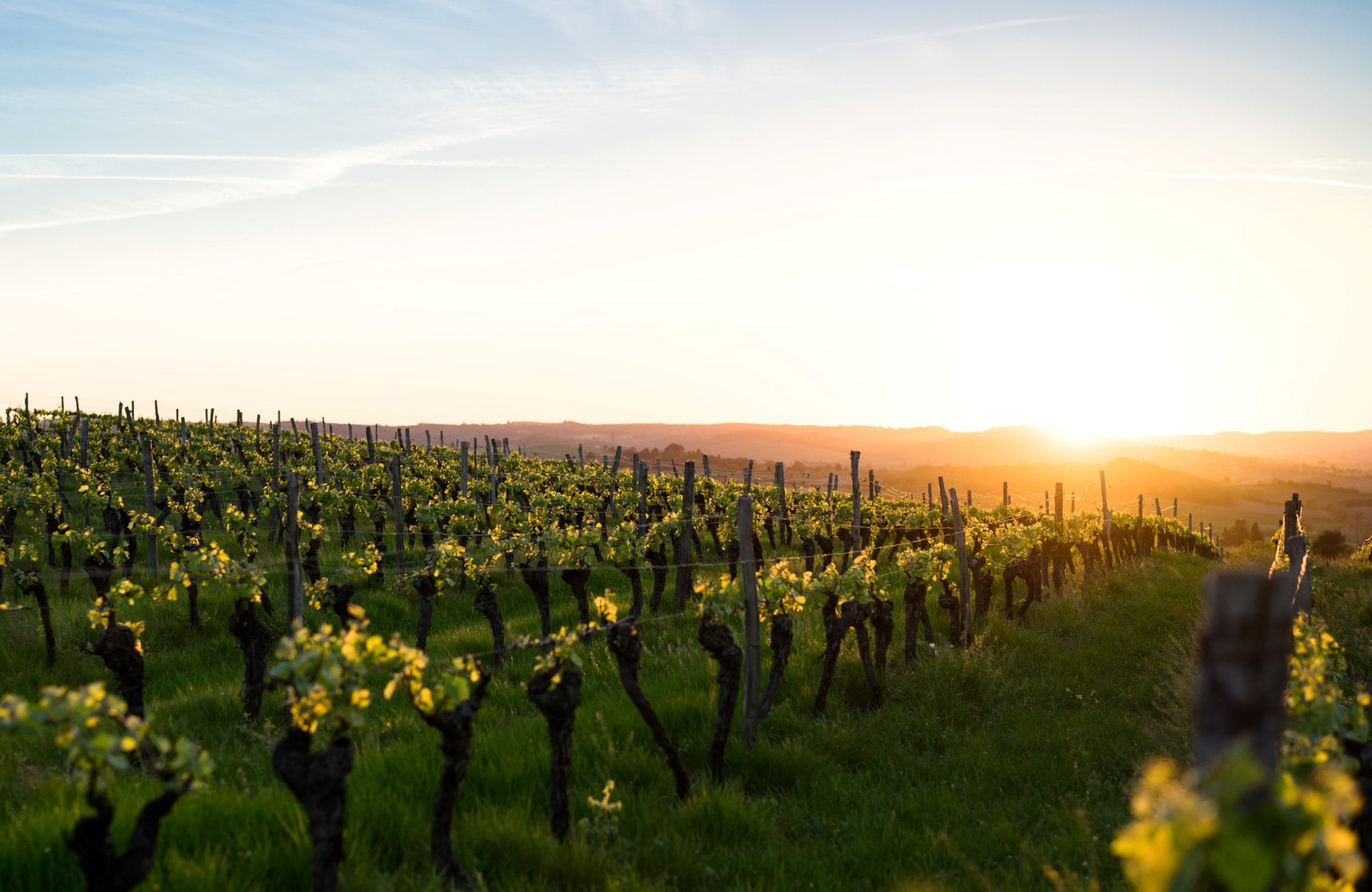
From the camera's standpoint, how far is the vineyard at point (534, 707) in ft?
20.6

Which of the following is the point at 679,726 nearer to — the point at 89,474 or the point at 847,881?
the point at 847,881

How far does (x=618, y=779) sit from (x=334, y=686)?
4.48 m

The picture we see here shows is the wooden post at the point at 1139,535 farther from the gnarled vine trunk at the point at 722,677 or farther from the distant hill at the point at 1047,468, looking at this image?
the gnarled vine trunk at the point at 722,677

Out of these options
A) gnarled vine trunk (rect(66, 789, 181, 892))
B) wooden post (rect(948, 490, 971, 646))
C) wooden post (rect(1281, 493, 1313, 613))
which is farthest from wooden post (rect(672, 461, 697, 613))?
gnarled vine trunk (rect(66, 789, 181, 892))

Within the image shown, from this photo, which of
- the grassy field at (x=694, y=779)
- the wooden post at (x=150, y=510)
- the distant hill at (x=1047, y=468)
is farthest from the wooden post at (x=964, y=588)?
the distant hill at (x=1047, y=468)

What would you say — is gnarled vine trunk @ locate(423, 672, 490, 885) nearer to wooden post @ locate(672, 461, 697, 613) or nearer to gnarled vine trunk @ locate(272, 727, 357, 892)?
gnarled vine trunk @ locate(272, 727, 357, 892)

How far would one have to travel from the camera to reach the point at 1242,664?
3082mm

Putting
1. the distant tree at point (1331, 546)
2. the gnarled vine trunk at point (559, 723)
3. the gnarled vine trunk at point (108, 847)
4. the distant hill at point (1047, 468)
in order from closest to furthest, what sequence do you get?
the gnarled vine trunk at point (108, 847) → the gnarled vine trunk at point (559, 723) → the distant tree at point (1331, 546) → the distant hill at point (1047, 468)

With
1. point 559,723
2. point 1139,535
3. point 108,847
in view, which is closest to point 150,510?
point 559,723

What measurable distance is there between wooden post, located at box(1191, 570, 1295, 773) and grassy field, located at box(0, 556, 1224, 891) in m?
3.81

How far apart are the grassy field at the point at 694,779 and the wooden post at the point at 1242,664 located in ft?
12.5

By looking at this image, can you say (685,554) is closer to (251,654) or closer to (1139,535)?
(251,654)

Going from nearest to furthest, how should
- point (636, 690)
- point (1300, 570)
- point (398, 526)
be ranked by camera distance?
1. point (636, 690)
2. point (1300, 570)
3. point (398, 526)

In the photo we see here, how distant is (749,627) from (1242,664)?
8.55 metres
